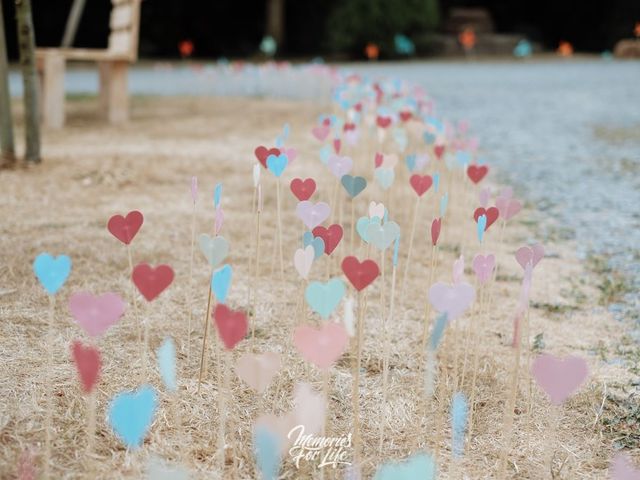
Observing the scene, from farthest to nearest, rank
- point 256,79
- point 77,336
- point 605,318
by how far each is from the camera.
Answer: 1. point 256,79
2. point 605,318
3. point 77,336

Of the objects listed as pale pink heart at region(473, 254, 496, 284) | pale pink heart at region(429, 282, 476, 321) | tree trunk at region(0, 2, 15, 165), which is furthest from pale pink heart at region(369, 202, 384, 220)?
tree trunk at region(0, 2, 15, 165)

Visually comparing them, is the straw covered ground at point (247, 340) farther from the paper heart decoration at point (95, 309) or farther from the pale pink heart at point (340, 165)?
the pale pink heart at point (340, 165)

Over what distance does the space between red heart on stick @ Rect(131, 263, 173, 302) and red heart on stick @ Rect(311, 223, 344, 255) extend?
0.42 metres

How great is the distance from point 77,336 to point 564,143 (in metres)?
4.73

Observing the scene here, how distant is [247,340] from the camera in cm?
A: 223

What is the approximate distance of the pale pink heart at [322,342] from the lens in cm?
140

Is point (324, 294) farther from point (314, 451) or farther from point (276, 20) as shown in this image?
point (276, 20)

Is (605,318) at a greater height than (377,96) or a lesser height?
lesser

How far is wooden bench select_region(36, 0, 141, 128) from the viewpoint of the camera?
6.20m

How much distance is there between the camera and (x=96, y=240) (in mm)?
3107

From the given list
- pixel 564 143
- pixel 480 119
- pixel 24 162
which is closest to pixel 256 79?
pixel 480 119

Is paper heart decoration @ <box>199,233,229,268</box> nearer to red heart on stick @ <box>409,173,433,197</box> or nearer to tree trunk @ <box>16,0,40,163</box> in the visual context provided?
red heart on stick @ <box>409,173,433,197</box>

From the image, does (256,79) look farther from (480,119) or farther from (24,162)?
(24,162)

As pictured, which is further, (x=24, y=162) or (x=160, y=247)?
(x=24, y=162)
